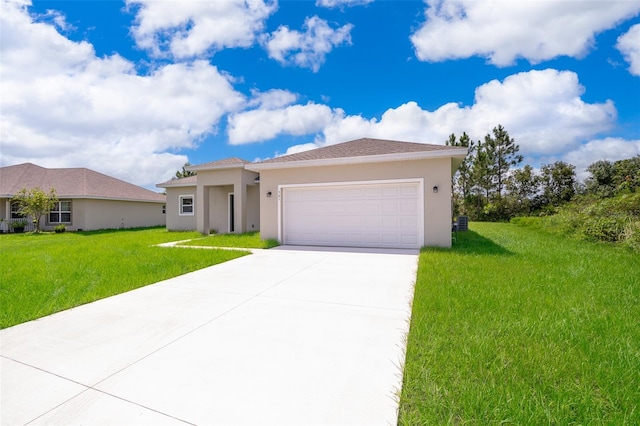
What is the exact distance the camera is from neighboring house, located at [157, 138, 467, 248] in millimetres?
8922

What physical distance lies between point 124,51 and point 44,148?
1988 centimetres

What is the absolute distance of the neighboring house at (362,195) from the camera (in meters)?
8.92

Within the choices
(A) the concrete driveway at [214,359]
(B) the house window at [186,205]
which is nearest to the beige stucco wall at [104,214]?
(B) the house window at [186,205]

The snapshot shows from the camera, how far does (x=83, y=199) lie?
18.7 meters

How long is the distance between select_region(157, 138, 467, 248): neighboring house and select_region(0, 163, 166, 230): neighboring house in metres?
15.3

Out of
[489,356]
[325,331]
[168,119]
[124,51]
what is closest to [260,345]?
[325,331]

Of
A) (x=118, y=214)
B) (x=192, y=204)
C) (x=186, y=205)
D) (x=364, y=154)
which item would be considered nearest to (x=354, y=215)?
(x=364, y=154)

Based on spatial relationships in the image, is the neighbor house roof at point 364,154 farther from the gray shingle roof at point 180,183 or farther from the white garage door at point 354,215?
the gray shingle roof at point 180,183

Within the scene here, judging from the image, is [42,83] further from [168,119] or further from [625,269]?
[625,269]

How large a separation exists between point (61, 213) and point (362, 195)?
21.3 metres

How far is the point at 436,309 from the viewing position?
12.0 ft

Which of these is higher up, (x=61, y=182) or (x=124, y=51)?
(x=124, y=51)

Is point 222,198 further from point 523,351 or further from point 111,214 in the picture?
point 523,351

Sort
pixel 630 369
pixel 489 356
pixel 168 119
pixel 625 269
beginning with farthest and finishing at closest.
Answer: pixel 168 119 → pixel 625 269 → pixel 489 356 → pixel 630 369
